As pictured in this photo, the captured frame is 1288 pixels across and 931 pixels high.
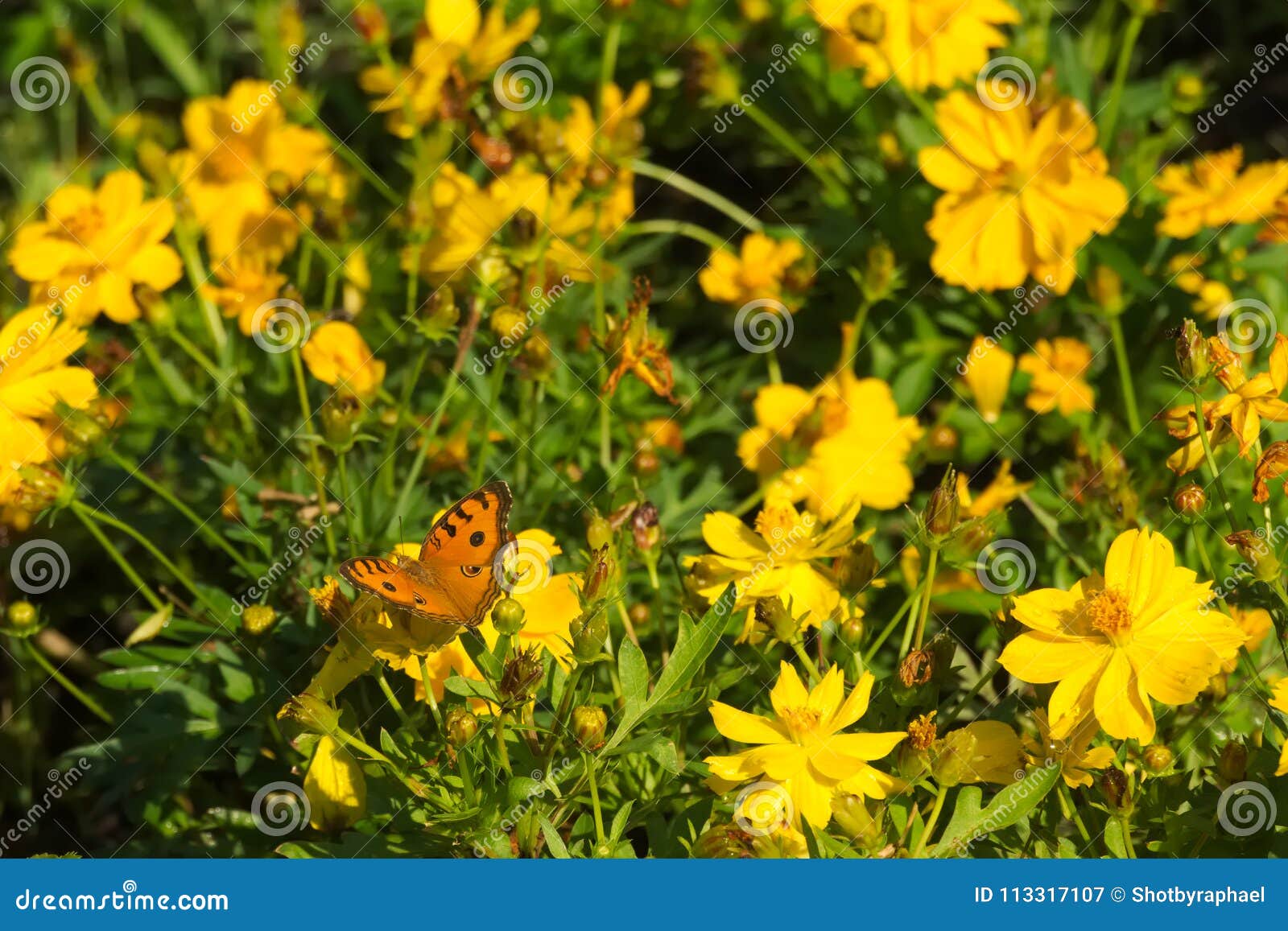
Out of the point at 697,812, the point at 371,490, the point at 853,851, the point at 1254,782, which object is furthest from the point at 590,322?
the point at 1254,782

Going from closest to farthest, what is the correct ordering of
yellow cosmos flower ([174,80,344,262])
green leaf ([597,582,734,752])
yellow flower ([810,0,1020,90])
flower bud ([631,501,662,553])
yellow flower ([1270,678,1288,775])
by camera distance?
1. yellow flower ([1270,678,1288,775])
2. green leaf ([597,582,734,752])
3. flower bud ([631,501,662,553])
4. yellow flower ([810,0,1020,90])
5. yellow cosmos flower ([174,80,344,262])

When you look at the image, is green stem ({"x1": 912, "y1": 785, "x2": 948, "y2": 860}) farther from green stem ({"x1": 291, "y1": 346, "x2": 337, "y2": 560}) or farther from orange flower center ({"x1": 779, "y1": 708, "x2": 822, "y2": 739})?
green stem ({"x1": 291, "y1": 346, "x2": 337, "y2": 560})

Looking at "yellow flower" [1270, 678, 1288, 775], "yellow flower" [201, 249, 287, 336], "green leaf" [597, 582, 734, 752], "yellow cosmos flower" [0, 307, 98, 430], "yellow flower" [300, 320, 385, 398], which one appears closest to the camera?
"yellow flower" [1270, 678, 1288, 775]

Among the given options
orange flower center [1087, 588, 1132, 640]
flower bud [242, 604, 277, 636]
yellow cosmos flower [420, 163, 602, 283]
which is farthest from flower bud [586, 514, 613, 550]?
yellow cosmos flower [420, 163, 602, 283]

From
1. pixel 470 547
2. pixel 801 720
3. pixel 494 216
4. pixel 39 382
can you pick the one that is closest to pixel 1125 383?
pixel 801 720

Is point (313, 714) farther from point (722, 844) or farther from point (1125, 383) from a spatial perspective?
point (1125, 383)

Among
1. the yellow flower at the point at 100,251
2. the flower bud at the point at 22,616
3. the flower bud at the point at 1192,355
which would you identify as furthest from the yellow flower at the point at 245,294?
the flower bud at the point at 1192,355

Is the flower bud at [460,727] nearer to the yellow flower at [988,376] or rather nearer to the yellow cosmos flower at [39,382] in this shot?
the yellow cosmos flower at [39,382]
